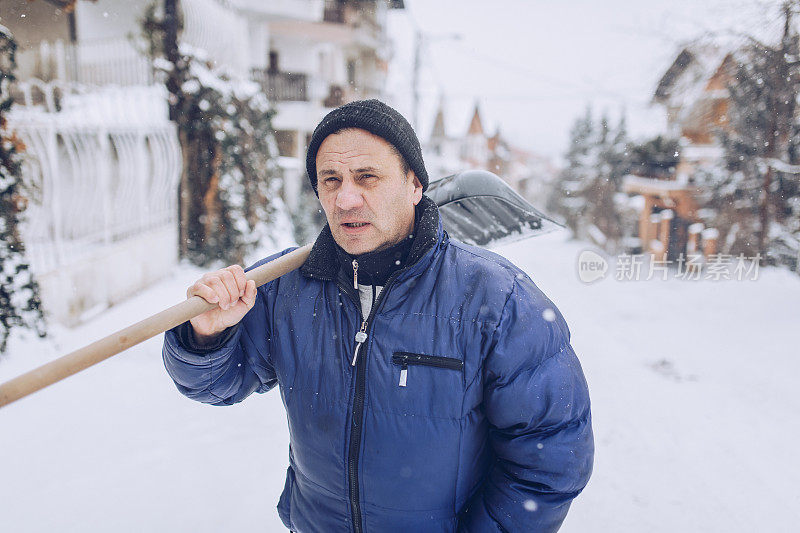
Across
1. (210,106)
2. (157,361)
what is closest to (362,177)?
(157,361)

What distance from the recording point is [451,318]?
1310mm

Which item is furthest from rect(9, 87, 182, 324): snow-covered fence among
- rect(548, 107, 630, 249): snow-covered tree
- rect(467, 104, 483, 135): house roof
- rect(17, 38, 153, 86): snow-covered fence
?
rect(467, 104, 483, 135): house roof

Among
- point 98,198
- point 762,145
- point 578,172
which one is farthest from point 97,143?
point 578,172

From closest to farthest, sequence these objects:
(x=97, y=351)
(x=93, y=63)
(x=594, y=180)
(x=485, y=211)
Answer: (x=97, y=351)
(x=485, y=211)
(x=93, y=63)
(x=594, y=180)

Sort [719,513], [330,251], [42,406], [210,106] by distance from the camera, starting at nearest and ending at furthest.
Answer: [330,251]
[719,513]
[42,406]
[210,106]

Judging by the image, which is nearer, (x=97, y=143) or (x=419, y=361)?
(x=419, y=361)

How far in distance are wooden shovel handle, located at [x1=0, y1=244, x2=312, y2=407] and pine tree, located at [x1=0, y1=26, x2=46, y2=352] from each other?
338 cm

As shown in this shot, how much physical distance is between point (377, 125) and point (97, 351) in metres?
0.87

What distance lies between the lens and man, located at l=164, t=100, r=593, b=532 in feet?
4.16

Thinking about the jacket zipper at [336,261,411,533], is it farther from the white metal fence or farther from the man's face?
the white metal fence

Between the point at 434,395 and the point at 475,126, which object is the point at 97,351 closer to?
the point at 434,395

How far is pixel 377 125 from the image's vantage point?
1330 mm

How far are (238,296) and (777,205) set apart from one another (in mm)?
9262

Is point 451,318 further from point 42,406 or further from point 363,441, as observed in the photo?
point 42,406
